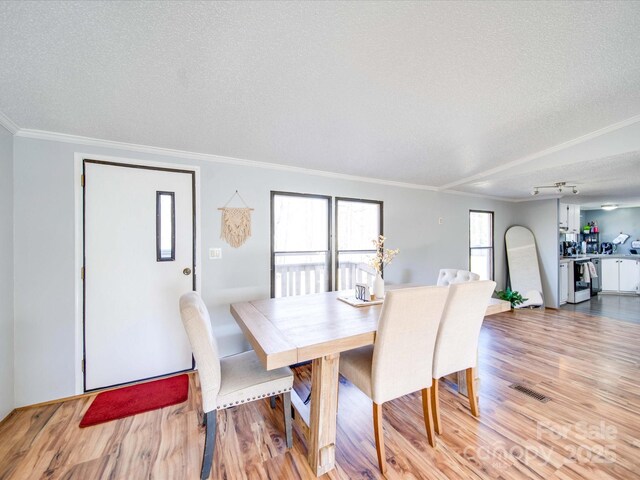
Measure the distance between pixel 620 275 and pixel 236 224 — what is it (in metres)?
8.69

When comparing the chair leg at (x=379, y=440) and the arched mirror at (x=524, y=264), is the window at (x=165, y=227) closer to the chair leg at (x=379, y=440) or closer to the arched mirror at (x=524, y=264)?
the chair leg at (x=379, y=440)

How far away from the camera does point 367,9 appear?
1.07 metres

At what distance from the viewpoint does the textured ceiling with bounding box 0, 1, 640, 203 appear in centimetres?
110

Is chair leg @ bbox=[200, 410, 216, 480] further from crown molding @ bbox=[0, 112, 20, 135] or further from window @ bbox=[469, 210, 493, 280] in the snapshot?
window @ bbox=[469, 210, 493, 280]

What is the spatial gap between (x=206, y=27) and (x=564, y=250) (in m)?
7.30

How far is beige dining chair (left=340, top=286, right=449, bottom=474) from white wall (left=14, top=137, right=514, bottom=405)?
1.78m

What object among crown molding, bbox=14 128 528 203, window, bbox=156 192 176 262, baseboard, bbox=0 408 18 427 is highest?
crown molding, bbox=14 128 528 203

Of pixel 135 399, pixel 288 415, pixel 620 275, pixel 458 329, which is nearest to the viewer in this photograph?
pixel 288 415

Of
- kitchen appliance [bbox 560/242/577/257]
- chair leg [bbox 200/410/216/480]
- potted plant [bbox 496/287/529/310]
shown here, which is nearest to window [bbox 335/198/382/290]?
chair leg [bbox 200/410/216/480]

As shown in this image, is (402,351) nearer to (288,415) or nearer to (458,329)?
(458,329)

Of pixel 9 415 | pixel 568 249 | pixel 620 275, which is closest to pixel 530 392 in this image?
pixel 9 415

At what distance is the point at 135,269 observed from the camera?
242cm

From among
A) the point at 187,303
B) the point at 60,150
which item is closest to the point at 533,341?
the point at 187,303

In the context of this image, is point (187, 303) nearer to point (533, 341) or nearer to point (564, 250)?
point (533, 341)
